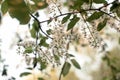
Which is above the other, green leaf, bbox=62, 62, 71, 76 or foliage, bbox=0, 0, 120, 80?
foliage, bbox=0, 0, 120, 80

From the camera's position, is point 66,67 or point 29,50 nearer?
point 29,50

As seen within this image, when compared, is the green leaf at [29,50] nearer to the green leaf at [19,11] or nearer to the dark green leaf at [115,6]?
the dark green leaf at [115,6]

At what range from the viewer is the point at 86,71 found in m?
21.1

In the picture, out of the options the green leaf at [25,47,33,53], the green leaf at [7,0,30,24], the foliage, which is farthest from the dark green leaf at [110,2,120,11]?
the green leaf at [7,0,30,24]

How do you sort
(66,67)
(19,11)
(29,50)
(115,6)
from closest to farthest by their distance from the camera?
1. (19,11)
2. (115,6)
3. (29,50)
4. (66,67)

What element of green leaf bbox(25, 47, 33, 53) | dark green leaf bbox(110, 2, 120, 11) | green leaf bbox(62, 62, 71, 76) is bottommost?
green leaf bbox(62, 62, 71, 76)

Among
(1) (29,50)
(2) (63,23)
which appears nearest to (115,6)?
(2) (63,23)

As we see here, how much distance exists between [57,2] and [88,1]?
274mm

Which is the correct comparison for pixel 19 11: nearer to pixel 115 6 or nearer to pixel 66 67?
pixel 115 6

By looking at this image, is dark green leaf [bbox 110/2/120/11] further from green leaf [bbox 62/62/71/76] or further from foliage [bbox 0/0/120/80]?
green leaf [bbox 62/62/71/76]

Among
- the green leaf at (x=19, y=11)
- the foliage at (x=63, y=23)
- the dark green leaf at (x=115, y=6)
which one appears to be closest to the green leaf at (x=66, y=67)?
the foliage at (x=63, y=23)

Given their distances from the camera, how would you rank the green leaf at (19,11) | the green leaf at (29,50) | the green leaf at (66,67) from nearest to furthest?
the green leaf at (19,11), the green leaf at (29,50), the green leaf at (66,67)

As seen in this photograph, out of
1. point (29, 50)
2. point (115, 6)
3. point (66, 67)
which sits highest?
point (115, 6)

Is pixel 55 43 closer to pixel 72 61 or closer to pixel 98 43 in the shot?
pixel 98 43
